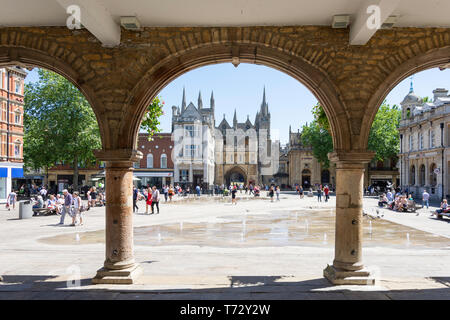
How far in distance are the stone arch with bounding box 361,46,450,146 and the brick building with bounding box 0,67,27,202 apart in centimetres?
2702

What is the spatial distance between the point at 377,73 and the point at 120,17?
4218 millimetres

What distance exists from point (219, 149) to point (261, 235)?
53864 mm

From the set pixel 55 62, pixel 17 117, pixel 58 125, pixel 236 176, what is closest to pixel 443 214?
pixel 55 62

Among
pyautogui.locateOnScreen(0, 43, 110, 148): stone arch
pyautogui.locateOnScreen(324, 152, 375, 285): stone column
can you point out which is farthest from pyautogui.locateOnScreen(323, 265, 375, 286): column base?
pyautogui.locateOnScreen(0, 43, 110, 148): stone arch

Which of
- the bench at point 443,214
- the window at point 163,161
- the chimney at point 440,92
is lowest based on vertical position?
the bench at point 443,214

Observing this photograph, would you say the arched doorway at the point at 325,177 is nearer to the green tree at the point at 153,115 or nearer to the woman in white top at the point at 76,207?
the woman in white top at the point at 76,207

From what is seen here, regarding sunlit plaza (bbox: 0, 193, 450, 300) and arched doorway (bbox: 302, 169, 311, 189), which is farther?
arched doorway (bbox: 302, 169, 311, 189)

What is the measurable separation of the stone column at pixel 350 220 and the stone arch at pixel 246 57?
0.98 ft

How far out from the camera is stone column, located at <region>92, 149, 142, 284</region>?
6.02 metres

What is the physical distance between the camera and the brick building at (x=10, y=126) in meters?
26.5

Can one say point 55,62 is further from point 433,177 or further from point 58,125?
point 433,177

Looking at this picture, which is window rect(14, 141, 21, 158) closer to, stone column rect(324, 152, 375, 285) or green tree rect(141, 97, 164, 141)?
green tree rect(141, 97, 164, 141)

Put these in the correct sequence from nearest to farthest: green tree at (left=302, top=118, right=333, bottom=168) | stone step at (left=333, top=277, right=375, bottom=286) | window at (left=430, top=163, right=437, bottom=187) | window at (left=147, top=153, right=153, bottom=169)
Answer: stone step at (left=333, top=277, right=375, bottom=286) → window at (left=430, top=163, right=437, bottom=187) → green tree at (left=302, top=118, right=333, bottom=168) → window at (left=147, top=153, right=153, bottom=169)

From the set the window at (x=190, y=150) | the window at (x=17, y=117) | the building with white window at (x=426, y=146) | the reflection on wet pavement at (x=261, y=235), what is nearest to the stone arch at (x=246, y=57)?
the reflection on wet pavement at (x=261, y=235)
